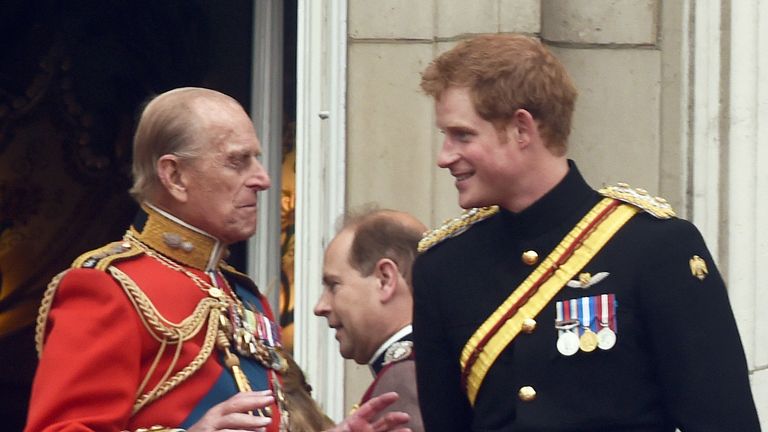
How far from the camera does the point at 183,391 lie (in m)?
4.06

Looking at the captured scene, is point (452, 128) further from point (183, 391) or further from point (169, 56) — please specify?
point (169, 56)

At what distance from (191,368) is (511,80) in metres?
0.93

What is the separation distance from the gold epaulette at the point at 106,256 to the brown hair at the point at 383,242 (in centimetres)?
62

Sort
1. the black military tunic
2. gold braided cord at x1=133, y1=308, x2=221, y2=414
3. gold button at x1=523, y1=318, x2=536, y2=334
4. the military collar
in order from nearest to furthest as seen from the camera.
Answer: the black military tunic
gold button at x1=523, y1=318, x2=536, y2=334
gold braided cord at x1=133, y1=308, x2=221, y2=414
the military collar

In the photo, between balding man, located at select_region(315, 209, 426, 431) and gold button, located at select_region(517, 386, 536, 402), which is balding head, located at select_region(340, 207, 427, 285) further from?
gold button, located at select_region(517, 386, 536, 402)

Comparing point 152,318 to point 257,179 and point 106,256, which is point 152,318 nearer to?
point 106,256

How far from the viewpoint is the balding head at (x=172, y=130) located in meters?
4.21

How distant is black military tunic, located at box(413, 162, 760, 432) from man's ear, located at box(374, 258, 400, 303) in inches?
28.9

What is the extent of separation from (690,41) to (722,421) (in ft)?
9.29

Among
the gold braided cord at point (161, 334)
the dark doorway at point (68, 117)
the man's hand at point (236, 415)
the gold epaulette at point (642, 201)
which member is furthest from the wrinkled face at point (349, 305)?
the dark doorway at point (68, 117)

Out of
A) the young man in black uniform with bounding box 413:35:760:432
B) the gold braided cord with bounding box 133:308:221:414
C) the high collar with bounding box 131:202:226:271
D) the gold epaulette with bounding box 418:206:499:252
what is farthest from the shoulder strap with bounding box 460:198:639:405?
the high collar with bounding box 131:202:226:271

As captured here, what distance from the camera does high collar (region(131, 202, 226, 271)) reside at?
420cm

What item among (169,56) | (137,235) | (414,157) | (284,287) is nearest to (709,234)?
(414,157)

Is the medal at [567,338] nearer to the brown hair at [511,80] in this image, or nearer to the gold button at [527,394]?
the gold button at [527,394]
